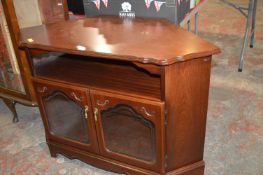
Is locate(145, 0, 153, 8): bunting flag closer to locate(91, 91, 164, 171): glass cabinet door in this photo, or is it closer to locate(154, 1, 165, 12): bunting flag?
locate(154, 1, 165, 12): bunting flag

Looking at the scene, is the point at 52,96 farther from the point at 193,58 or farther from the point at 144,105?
the point at 193,58

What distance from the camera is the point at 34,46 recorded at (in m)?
1.30

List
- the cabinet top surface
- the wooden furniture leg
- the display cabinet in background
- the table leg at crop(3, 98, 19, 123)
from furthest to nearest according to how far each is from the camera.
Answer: the table leg at crop(3, 98, 19, 123), the wooden furniture leg, the display cabinet in background, the cabinet top surface

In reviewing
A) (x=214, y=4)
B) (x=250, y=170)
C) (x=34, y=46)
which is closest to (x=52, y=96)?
(x=34, y=46)

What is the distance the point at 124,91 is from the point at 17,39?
76 cm

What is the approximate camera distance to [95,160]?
1532 millimetres

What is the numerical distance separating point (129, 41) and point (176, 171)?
66 centimetres

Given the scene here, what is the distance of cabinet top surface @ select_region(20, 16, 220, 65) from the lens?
1085mm

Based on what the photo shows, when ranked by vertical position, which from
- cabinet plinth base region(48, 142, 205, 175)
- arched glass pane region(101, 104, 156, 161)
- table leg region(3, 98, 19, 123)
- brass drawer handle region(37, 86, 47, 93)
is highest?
brass drawer handle region(37, 86, 47, 93)

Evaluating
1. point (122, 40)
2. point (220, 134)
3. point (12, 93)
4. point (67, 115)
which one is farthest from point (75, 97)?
point (220, 134)

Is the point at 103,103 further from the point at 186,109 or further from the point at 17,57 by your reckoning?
the point at 17,57

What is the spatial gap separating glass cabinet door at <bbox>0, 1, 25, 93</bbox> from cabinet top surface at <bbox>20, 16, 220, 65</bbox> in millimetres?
297

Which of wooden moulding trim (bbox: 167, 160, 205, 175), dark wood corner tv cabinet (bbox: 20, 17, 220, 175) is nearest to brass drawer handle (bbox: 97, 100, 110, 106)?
dark wood corner tv cabinet (bbox: 20, 17, 220, 175)

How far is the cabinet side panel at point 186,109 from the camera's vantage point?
114cm
